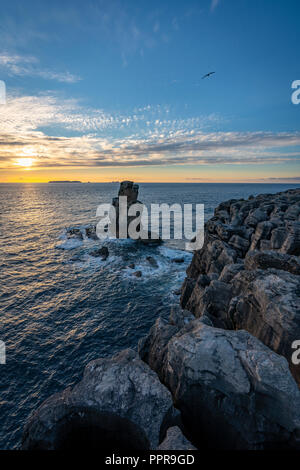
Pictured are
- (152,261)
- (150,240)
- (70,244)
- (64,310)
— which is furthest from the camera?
(150,240)

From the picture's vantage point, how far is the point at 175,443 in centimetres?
606

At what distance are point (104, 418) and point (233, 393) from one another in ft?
15.1

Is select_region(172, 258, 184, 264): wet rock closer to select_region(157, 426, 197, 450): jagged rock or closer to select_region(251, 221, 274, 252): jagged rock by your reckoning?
select_region(251, 221, 274, 252): jagged rock

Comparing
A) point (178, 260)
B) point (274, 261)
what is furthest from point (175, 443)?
point (178, 260)

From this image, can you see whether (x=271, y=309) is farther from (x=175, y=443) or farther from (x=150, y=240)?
(x=150, y=240)

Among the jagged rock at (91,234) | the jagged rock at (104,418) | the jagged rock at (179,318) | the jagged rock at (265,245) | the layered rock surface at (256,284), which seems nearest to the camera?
the jagged rock at (104,418)

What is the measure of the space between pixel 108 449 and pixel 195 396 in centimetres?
356

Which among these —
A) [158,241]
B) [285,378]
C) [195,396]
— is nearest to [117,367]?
[195,396]

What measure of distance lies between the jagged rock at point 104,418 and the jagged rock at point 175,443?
0.56 meters

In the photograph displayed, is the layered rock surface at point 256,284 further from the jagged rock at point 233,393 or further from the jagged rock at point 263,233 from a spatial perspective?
the jagged rock at point 233,393

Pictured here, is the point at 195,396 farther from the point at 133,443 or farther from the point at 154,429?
the point at 133,443

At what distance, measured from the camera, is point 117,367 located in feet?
28.4

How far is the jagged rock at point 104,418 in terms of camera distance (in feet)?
22.7

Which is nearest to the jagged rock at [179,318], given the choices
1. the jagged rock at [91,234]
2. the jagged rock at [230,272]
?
the jagged rock at [230,272]
